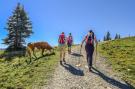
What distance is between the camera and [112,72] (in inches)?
979

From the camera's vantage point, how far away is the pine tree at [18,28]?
7050cm

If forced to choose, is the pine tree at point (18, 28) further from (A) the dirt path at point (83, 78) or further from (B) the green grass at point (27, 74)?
(A) the dirt path at point (83, 78)

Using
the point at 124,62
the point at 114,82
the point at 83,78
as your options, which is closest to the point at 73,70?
the point at 83,78

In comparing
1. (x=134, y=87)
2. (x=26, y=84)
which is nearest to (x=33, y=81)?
(x=26, y=84)

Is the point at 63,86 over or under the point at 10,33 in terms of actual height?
under

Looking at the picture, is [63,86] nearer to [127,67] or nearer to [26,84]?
[26,84]

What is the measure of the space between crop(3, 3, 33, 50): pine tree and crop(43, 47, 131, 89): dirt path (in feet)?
149

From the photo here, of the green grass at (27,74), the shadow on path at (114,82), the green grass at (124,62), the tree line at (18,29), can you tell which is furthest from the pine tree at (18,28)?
the shadow on path at (114,82)

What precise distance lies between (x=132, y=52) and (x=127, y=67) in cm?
981

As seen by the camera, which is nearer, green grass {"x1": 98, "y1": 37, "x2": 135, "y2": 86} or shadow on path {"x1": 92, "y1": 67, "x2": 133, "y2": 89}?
shadow on path {"x1": 92, "y1": 67, "x2": 133, "y2": 89}

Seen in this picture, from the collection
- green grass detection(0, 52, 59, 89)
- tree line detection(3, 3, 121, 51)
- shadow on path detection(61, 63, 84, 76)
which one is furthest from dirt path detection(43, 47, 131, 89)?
tree line detection(3, 3, 121, 51)

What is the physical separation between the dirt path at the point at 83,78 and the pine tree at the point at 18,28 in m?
45.3

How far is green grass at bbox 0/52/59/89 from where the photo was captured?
2137 centimetres

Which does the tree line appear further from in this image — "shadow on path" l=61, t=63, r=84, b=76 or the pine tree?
"shadow on path" l=61, t=63, r=84, b=76
